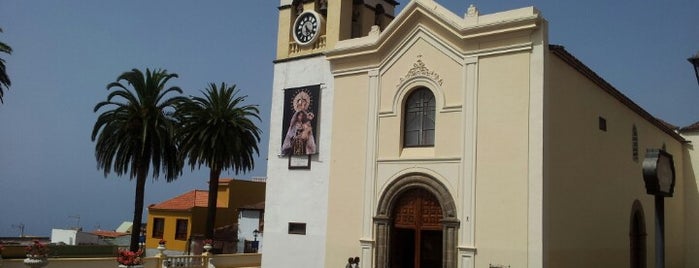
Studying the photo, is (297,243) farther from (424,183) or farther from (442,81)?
(442,81)

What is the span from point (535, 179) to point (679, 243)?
17.3 metres

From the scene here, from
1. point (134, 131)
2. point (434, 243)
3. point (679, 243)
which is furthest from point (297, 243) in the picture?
point (679, 243)

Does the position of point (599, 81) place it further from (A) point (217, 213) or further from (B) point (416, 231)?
(A) point (217, 213)

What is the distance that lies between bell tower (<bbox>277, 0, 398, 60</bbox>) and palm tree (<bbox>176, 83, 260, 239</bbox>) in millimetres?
9235

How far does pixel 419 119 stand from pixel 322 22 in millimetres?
5908

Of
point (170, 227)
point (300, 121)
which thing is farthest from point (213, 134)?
point (170, 227)

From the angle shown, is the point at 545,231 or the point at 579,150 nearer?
the point at 545,231

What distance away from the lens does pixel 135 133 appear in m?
31.5

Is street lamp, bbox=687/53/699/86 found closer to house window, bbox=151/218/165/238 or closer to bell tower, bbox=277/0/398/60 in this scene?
bell tower, bbox=277/0/398/60

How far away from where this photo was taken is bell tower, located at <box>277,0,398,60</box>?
76.8 ft

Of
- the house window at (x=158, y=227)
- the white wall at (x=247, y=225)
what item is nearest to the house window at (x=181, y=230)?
the house window at (x=158, y=227)

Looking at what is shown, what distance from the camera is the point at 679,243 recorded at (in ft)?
101

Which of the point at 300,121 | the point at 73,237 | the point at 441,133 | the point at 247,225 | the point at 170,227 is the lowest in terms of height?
the point at 73,237

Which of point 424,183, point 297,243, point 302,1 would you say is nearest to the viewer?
point 424,183
